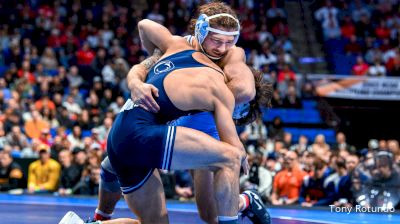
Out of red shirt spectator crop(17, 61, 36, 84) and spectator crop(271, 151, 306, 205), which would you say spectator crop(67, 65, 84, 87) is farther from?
spectator crop(271, 151, 306, 205)

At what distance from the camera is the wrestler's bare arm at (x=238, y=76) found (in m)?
4.97

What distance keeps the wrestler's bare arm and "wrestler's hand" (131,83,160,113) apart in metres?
0.49

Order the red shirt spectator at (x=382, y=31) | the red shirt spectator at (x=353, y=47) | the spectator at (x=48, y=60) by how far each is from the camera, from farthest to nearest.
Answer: the red shirt spectator at (x=382, y=31) → the red shirt spectator at (x=353, y=47) → the spectator at (x=48, y=60)

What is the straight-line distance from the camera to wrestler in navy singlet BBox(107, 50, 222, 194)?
183 inches

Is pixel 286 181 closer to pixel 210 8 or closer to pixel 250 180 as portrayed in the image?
pixel 250 180

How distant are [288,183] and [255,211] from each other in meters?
4.38

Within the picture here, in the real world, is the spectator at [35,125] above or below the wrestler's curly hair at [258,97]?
below

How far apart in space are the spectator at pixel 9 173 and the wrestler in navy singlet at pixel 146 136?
21.3 feet

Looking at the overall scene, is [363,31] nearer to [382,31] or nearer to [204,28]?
[382,31]

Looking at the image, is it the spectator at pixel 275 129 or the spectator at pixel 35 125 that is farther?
the spectator at pixel 275 129

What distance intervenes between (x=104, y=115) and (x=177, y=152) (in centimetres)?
866

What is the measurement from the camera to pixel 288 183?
1002cm

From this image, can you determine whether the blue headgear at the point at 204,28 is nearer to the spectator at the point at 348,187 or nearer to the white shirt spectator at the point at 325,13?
the spectator at the point at 348,187

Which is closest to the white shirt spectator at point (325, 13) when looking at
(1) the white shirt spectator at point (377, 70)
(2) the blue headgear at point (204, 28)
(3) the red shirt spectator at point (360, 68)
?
(3) the red shirt spectator at point (360, 68)
